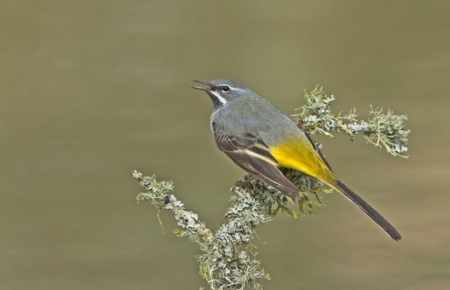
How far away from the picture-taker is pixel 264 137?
3.54 m

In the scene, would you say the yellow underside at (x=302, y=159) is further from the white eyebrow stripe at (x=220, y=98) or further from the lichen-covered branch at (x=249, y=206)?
the white eyebrow stripe at (x=220, y=98)

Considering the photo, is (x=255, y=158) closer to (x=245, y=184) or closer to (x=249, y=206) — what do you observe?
(x=245, y=184)

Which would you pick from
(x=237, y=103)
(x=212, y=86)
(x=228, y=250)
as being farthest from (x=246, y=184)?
(x=212, y=86)

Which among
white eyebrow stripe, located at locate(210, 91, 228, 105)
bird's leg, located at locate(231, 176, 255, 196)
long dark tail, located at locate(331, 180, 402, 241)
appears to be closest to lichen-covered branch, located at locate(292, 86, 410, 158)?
long dark tail, located at locate(331, 180, 402, 241)

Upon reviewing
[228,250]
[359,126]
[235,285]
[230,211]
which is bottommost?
[235,285]

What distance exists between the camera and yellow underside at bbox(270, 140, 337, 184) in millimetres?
3229

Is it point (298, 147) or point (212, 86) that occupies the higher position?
point (212, 86)

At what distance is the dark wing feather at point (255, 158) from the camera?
2942 mm

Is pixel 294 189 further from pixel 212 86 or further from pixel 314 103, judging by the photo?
pixel 212 86

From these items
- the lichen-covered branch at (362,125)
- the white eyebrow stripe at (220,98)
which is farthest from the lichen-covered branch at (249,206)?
the white eyebrow stripe at (220,98)

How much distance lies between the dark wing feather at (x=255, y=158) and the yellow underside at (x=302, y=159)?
64 mm

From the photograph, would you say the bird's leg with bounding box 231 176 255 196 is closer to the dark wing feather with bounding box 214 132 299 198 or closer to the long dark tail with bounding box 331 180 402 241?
the dark wing feather with bounding box 214 132 299 198

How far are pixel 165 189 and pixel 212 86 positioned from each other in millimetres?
1550

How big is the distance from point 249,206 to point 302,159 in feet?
2.05
